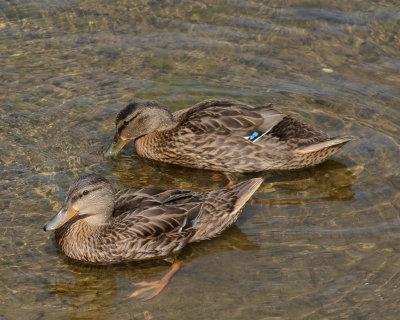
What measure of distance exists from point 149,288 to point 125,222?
2.74 feet

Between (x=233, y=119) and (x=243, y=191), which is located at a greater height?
(x=233, y=119)

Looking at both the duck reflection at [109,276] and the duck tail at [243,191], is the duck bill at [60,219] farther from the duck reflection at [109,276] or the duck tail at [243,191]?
the duck tail at [243,191]

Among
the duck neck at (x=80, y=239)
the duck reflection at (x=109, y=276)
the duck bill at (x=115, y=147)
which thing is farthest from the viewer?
the duck bill at (x=115, y=147)

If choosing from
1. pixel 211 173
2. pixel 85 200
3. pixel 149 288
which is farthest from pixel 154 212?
pixel 211 173

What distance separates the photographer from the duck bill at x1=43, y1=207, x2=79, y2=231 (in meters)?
7.35

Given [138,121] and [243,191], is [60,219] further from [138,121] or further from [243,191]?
[138,121]

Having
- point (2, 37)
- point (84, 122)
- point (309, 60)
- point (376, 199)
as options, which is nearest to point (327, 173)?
point (376, 199)

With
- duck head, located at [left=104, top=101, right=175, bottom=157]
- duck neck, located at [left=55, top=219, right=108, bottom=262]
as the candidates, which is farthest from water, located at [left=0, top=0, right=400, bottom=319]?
duck head, located at [left=104, top=101, right=175, bottom=157]

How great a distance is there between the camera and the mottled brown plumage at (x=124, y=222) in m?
7.46

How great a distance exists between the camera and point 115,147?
9414 millimetres

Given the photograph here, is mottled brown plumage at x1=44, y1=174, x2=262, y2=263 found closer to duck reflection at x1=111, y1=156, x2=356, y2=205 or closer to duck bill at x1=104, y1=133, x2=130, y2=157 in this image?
duck reflection at x1=111, y1=156, x2=356, y2=205

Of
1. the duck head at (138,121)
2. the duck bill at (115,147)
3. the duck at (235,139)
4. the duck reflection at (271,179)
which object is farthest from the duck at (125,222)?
the duck head at (138,121)

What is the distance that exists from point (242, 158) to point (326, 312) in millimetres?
2843

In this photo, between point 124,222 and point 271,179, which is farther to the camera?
point 271,179
